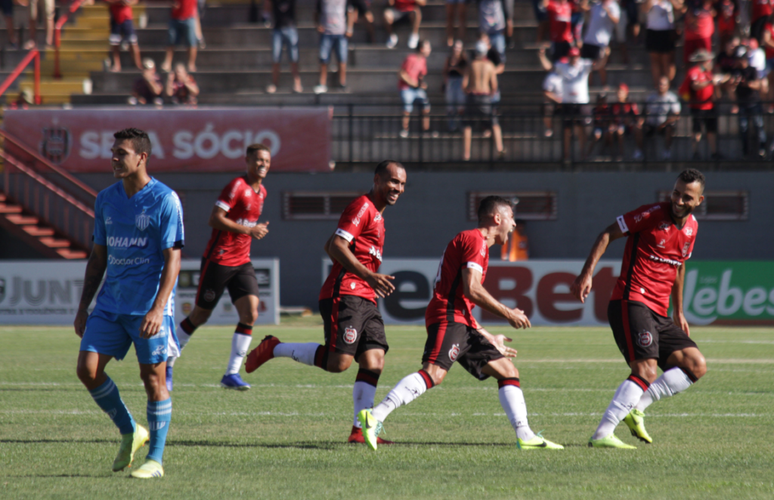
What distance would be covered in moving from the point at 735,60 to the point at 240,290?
51.0 ft

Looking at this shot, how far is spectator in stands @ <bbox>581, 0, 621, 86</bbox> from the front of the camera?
23016mm

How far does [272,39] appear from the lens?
26094mm

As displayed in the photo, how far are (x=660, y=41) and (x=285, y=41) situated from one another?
370 inches

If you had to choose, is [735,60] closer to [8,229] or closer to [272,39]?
[272,39]

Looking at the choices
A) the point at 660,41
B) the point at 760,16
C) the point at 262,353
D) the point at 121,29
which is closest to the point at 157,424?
the point at 262,353

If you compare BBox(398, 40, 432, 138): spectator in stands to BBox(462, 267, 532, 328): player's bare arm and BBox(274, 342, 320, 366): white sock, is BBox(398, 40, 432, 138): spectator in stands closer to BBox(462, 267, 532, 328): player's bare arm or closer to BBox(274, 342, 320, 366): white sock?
BBox(274, 342, 320, 366): white sock

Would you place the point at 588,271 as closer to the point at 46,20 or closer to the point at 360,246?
the point at 360,246

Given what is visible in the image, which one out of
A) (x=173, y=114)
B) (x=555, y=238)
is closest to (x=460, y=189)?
(x=555, y=238)

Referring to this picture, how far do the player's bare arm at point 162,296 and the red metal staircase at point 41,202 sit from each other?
53.4 ft

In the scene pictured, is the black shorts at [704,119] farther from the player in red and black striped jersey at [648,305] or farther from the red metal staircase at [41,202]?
the player in red and black striped jersey at [648,305]

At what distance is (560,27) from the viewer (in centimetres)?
2292

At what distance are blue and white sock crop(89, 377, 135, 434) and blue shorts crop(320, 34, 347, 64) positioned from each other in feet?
61.8

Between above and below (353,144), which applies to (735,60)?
above

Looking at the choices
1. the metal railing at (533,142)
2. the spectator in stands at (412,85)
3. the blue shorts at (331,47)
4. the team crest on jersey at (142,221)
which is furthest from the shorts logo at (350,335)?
the blue shorts at (331,47)
